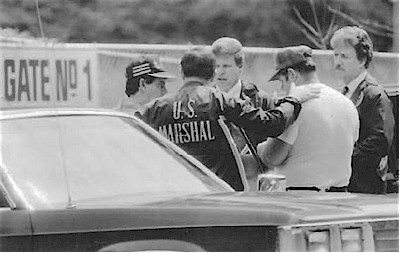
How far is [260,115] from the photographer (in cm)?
676

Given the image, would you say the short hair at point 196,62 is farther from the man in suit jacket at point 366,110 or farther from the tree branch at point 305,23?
the man in suit jacket at point 366,110

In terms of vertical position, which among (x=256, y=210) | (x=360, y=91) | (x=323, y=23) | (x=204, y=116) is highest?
(x=323, y=23)

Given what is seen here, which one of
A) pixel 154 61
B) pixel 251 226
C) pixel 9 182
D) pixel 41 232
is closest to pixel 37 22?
pixel 154 61

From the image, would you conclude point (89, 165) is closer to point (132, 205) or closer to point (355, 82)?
point (132, 205)

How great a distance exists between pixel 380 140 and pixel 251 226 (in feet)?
7.86

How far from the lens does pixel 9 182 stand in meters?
5.30

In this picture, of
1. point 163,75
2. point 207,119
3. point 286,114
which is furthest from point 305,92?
point 163,75

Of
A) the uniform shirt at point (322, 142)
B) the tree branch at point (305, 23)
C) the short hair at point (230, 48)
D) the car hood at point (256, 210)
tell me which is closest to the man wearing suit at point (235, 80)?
the short hair at point (230, 48)

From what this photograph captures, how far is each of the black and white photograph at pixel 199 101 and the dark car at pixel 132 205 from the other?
0.01 meters

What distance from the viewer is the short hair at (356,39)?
22.5ft

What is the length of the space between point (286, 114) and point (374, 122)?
621 mm

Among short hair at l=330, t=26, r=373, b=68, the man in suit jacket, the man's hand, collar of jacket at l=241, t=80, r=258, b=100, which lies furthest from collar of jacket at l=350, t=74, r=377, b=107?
collar of jacket at l=241, t=80, r=258, b=100

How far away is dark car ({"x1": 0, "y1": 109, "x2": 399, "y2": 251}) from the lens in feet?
15.9

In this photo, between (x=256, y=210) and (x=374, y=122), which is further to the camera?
(x=374, y=122)
